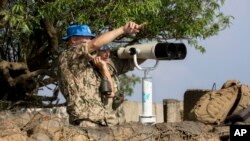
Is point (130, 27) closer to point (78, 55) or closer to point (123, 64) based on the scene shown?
point (78, 55)

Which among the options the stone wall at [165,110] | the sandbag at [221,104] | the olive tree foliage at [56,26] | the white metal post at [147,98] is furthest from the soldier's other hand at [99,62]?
the stone wall at [165,110]

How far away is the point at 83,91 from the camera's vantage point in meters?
5.68

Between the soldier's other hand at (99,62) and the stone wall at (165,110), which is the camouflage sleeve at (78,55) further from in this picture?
the stone wall at (165,110)

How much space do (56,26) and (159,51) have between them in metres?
5.39

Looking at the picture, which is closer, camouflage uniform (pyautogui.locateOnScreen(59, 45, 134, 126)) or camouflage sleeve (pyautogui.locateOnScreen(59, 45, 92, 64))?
camouflage sleeve (pyautogui.locateOnScreen(59, 45, 92, 64))

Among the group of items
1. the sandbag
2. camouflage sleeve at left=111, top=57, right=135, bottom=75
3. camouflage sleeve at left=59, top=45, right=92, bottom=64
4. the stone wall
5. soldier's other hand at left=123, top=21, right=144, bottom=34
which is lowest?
the stone wall

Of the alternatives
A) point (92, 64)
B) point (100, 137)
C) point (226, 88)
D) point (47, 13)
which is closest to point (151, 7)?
point (47, 13)

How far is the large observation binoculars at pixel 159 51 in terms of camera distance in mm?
5949

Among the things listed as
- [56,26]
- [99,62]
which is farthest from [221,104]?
[56,26]

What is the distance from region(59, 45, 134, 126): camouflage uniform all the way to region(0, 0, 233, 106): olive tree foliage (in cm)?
297

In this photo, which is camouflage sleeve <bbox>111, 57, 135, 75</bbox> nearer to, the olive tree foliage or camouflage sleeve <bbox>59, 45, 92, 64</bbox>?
camouflage sleeve <bbox>59, 45, 92, 64</bbox>

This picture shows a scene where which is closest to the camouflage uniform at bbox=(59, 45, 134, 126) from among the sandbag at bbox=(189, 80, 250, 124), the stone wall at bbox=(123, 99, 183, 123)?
the sandbag at bbox=(189, 80, 250, 124)

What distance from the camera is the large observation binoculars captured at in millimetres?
5949

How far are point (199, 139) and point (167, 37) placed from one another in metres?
6.10
